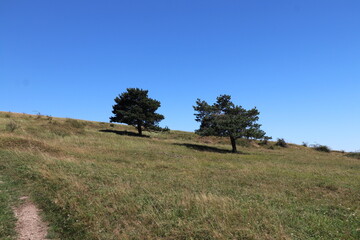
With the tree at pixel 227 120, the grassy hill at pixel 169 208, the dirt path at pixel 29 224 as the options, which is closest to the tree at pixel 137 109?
the tree at pixel 227 120

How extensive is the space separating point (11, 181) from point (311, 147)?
73.2 meters

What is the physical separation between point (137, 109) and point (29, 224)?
39.9 m

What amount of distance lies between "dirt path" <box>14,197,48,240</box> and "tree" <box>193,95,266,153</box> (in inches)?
1170

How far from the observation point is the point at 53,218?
264 inches

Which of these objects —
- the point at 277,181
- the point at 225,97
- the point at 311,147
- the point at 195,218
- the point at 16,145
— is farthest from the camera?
the point at 311,147

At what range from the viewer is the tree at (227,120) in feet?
117

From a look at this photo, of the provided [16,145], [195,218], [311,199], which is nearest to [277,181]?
[311,199]

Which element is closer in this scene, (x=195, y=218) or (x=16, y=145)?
(x=195, y=218)

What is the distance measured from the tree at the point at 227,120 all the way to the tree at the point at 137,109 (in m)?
12.1

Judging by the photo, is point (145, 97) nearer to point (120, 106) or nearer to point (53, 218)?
point (120, 106)

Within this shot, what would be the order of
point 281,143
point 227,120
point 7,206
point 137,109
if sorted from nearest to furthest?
point 7,206, point 227,120, point 137,109, point 281,143

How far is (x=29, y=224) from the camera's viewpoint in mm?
6352

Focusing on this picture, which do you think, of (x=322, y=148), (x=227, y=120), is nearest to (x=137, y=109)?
(x=227, y=120)

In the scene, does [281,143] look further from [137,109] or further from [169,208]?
[169,208]
